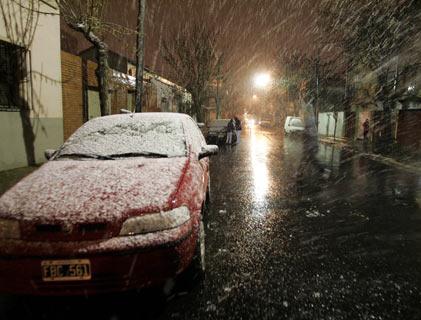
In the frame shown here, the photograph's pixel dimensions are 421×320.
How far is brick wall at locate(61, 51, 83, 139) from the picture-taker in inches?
480

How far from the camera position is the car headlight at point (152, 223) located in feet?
8.29

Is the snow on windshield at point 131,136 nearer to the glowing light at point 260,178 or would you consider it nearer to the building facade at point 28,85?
the glowing light at point 260,178

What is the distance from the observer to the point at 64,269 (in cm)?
242

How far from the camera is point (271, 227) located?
196 inches

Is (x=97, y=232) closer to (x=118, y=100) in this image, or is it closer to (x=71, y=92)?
(x=71, y=92)

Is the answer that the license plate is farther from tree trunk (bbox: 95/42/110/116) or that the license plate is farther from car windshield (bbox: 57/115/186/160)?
tree trunk (bbox: 95/42/110/116)

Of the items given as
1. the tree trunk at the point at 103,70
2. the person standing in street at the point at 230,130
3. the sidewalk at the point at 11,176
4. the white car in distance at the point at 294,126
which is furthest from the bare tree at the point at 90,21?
the white car in distance at the point at 294,126

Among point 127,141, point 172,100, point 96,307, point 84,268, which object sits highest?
point 172,100

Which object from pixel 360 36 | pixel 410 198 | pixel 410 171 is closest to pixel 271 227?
pixel 410 198

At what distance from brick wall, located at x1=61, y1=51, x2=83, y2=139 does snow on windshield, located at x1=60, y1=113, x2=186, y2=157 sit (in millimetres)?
8519

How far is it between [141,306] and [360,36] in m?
20.7

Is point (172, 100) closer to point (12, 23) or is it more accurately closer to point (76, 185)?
point (12, 23)

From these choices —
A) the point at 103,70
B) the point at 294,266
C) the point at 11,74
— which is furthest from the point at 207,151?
the point at 103,70

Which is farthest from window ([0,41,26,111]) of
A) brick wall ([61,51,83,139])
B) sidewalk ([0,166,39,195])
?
brick wall ([61,51,83,139])
